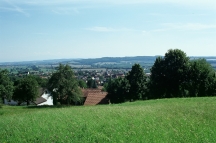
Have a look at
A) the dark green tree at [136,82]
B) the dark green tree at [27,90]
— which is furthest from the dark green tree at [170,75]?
the dark green tree at [27,90]

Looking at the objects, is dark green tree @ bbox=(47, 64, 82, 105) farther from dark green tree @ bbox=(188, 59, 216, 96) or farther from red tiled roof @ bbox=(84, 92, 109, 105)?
dark green tree @ bbox=(188, 59, 216, 96)

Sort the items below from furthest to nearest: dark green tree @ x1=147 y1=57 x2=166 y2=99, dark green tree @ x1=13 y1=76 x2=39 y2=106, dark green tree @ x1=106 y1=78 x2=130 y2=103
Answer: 1. dark green tree @ x1=13 y1=76 x2=39 y2=106
2. dark green tree @ x1=106 y1=78 x2=130 y2=103
3. dark green tree @ x1=147 y1=57 x2=166 y2=99

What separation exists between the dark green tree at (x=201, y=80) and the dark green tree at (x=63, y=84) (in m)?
24.9

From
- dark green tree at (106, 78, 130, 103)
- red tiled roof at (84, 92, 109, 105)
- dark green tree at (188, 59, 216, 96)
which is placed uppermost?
dark green tree at (188, 59, 216, 96)

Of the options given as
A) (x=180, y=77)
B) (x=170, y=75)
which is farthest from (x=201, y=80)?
(x=170, y=75)

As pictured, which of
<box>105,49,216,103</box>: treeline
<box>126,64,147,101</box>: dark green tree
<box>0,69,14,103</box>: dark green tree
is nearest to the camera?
<box>105,49,216,103</box>: treeline

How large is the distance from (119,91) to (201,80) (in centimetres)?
1924

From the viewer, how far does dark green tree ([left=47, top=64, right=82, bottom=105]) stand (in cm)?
4831

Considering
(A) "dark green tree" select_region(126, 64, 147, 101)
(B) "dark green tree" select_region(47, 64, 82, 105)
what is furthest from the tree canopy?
(B) "dark green tree" select_region(47, 64, 82, 105)

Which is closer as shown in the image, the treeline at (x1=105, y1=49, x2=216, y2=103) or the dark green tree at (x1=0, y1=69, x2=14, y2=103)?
the treeline at (x1=105, y1=49, x2=216, y2=103)

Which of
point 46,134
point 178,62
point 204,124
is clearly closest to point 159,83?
point 178,62

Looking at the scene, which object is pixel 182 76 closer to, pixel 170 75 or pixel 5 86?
pixel 170 75

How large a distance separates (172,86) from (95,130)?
38.8 meters

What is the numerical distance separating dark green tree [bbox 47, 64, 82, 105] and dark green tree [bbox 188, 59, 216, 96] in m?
24.9
